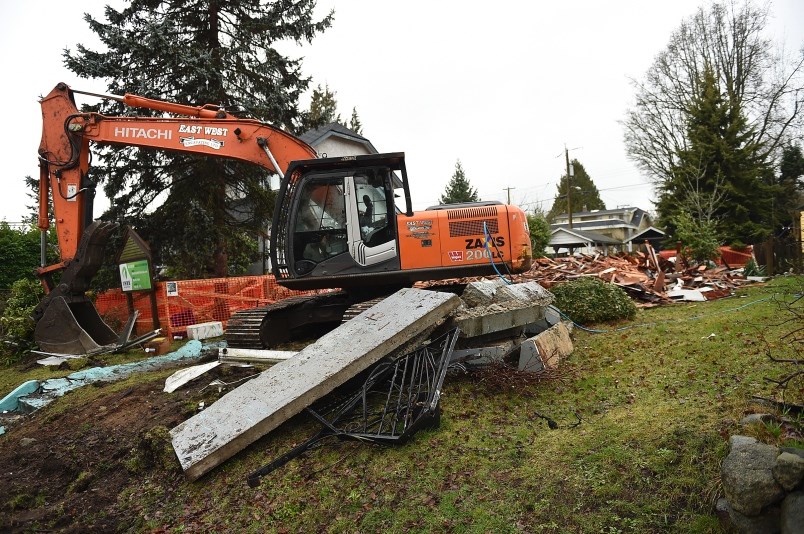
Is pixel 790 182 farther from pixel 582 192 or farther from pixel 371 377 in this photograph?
pixel 582 192

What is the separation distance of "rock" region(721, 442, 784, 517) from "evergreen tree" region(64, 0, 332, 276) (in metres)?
13.4

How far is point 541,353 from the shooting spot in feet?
20.3

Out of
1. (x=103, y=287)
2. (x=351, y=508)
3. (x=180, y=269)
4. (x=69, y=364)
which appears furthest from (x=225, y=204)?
(x=351, y=508)

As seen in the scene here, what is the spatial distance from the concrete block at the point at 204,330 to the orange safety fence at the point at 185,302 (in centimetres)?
81

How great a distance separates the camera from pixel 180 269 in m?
16.5

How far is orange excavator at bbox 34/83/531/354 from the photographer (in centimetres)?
755

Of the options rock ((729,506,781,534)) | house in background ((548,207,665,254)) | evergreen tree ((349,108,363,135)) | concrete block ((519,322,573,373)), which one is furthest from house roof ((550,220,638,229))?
rock ((729,506,781,534))

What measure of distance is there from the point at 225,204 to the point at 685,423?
45.2ft

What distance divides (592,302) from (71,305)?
29.0 feet

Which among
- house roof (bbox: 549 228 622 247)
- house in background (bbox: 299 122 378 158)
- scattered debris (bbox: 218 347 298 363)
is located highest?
house in background (bbox: 299 122 378 158)

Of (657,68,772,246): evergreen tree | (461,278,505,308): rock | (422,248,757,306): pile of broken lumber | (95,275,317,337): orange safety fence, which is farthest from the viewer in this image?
(657,68,772,246): evergreen tree

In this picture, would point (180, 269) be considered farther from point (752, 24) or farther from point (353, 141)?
point (752, 24)

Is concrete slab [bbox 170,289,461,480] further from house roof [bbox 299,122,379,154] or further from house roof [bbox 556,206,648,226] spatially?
house roof [bbox 556,206,648,226]

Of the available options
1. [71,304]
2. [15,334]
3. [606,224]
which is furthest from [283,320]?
[606,224]
